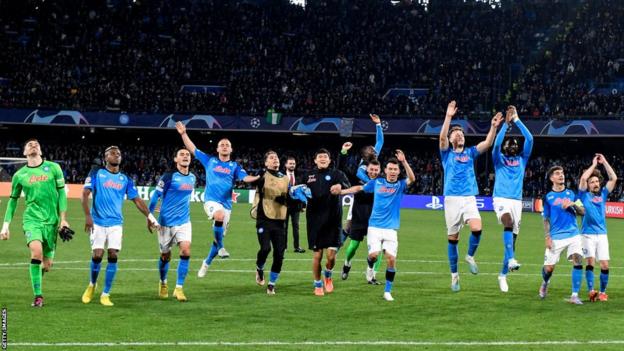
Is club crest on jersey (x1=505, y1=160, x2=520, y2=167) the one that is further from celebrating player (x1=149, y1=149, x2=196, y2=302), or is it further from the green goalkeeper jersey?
the green goalkeeper jersey

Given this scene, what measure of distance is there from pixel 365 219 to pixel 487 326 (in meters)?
5.25

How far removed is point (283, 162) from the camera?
55562mm

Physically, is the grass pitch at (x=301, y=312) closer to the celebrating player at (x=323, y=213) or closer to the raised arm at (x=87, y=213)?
the celebrating player at (x=323, y=213)

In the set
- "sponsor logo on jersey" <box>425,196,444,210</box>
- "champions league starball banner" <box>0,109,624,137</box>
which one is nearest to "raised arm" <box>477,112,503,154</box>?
"sponsor logo on jersey" <box>425,196,444,210</box>

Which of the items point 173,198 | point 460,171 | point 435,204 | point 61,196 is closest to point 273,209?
point 173,198

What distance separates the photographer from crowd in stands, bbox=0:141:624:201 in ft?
169

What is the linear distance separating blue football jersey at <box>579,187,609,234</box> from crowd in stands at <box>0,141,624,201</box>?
119ft

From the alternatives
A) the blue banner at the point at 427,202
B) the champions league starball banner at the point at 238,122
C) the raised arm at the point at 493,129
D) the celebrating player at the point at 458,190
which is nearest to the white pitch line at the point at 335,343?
the celebrating player at the point at 458,190

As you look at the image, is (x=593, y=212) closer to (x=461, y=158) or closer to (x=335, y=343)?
(x=461, y=158)

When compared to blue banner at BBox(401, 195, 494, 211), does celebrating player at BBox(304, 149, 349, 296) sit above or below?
above

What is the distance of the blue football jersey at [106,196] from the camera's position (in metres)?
13.1

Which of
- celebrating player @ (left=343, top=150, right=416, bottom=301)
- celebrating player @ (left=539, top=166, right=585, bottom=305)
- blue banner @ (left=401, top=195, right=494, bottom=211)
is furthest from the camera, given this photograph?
blue banner @ (left=401, top=195, right=494, bottom=211)

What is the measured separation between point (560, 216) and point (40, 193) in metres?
8.00

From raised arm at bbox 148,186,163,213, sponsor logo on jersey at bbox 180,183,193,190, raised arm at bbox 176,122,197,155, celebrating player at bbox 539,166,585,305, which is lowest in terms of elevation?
celebrating player at bbox 539,166,585,305
